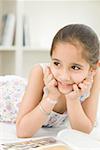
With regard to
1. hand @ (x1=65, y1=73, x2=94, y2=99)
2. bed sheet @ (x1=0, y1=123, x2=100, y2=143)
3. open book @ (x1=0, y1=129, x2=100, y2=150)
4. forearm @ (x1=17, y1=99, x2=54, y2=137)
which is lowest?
bed sheet @ (x1=0, y1=123, x2=100, y2=143)

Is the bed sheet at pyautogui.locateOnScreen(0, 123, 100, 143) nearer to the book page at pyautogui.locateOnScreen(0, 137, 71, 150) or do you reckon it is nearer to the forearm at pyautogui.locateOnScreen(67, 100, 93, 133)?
the forearm at pyautogui.locateOnScreen(67, 100, 93, 133)

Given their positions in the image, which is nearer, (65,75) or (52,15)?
(65,75)

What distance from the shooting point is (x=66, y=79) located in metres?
0.92

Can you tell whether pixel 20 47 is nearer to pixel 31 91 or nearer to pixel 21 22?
pixel 21 22

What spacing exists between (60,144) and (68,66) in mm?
229

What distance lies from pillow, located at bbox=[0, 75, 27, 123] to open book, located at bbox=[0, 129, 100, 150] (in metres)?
0.50

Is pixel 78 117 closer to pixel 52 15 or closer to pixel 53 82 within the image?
pixel 53 82

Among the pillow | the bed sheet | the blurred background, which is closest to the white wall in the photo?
the blurred background

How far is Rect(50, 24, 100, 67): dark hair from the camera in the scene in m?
0.92

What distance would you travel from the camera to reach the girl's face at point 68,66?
35.1 inches

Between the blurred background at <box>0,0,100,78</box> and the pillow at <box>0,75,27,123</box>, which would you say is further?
the blurred background at <box>0,0,100,78</box>

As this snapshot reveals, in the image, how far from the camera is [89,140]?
2.81 feet

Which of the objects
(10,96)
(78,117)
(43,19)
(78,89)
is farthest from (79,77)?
(43,19)

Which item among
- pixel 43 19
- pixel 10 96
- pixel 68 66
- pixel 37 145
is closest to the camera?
pixel 37 145
